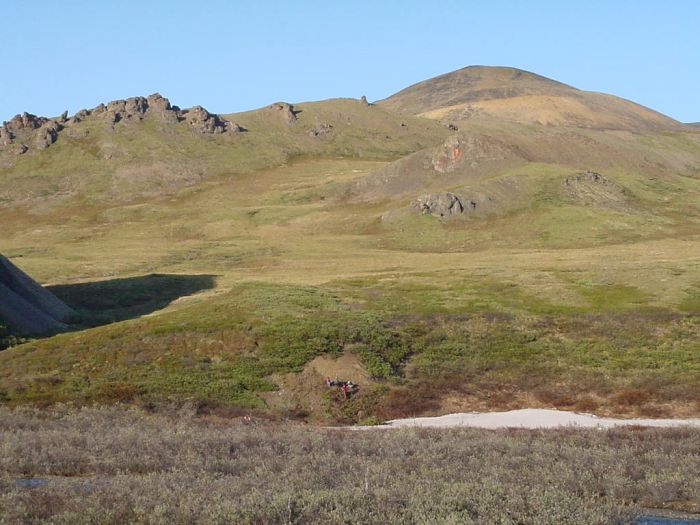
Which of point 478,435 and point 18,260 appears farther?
point 18,260

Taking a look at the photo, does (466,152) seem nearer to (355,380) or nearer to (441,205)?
(441,205)

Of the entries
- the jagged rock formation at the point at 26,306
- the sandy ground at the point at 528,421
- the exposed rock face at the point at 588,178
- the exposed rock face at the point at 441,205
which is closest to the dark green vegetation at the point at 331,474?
the sandy ground at the point at 528,421

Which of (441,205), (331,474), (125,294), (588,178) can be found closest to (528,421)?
(331,474)

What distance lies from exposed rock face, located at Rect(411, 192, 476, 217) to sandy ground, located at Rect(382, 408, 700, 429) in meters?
109

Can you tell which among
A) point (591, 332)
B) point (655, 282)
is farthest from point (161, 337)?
point (655, 282)

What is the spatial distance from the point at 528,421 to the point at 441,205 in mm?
112695

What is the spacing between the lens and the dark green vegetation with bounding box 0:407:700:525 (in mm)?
18672

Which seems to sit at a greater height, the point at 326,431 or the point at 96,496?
the point at 96,496

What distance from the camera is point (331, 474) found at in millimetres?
23250

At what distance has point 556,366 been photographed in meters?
48.2

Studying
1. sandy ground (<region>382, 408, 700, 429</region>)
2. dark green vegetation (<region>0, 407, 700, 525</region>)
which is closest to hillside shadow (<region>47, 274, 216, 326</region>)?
sandy ground (<region>382, 408, 700, 429</region>)

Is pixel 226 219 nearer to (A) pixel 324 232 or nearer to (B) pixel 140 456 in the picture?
→ (A) pixel 324 232

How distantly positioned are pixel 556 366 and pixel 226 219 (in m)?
127

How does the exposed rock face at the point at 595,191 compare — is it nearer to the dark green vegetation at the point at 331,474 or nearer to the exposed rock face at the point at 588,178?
the exposed rock face at the point at 588,178
